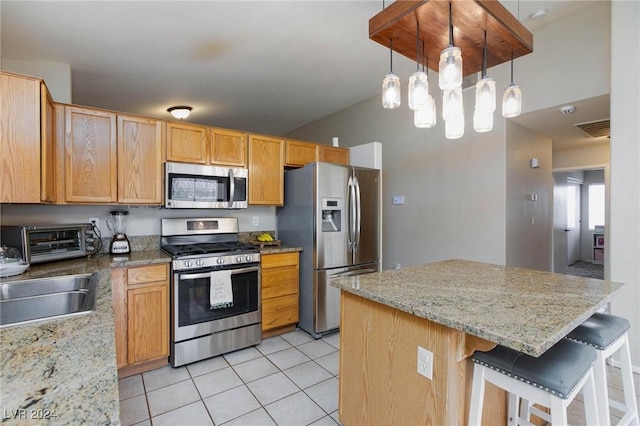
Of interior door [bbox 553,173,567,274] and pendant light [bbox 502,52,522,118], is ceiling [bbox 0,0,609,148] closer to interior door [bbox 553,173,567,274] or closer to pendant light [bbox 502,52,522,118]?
pendant light [bbox 502,52,522,118]

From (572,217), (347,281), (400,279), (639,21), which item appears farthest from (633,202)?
(572,217)

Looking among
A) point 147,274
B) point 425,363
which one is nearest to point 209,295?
point 147,274

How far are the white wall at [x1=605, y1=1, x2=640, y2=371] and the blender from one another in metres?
4.09

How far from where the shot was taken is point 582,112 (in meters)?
3.16

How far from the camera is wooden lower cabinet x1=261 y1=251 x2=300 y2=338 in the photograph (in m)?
3.10

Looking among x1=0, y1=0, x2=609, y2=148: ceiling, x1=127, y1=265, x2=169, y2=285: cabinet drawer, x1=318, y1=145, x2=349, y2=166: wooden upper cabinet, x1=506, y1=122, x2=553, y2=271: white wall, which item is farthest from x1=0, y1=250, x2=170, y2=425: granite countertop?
x1=506, y1=122, x2=553, y2=271: white wall

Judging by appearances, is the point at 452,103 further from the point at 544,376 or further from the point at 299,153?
the point at 299,153

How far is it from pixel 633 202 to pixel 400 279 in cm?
214

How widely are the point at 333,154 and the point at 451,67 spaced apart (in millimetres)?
2569

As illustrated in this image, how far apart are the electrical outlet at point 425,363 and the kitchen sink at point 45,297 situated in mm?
1445

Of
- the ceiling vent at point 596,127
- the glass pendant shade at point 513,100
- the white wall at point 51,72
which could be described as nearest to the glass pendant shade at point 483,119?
the glass pendant shade at point 513,100

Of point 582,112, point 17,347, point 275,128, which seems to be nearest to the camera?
point 17,347

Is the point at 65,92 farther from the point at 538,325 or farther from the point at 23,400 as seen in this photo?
the point at 538,325

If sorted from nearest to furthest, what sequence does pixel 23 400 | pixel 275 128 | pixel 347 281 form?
pixel 23 400 < pixel 347 281 < pixel 275 128
